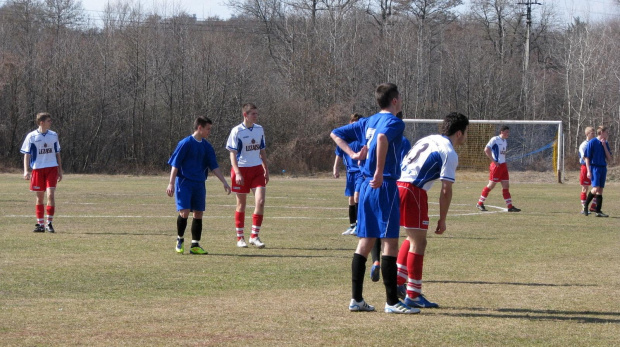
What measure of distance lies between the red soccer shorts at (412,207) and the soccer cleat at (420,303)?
26.4 inches

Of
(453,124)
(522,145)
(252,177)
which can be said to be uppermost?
(453,124)

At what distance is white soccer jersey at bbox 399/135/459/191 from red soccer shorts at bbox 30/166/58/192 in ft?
29.7

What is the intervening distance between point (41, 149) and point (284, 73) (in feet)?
134

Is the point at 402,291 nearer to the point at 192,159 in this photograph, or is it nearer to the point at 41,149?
the point at 192,159

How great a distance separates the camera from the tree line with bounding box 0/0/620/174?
4719 centimetres

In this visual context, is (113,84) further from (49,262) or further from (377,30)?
(49,262)

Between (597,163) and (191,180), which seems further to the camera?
(597,163)

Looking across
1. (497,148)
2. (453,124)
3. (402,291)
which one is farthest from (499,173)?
(453,124)

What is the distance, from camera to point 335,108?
49.1m

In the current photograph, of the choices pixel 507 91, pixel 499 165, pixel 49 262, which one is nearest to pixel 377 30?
pixel 507 91

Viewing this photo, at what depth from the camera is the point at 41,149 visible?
47.7 ft

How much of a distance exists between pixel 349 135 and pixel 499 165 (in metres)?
14.4

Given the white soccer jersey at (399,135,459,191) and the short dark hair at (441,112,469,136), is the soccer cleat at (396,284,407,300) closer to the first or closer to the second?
the white soccer jersey at (399,135,459,191)

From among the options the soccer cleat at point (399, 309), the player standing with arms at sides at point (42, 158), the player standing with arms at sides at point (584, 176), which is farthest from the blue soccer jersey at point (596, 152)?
the soccer cleat at point (399, 309)
